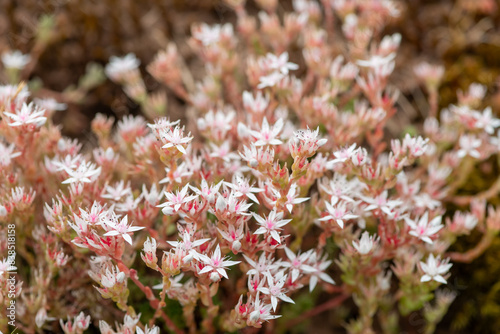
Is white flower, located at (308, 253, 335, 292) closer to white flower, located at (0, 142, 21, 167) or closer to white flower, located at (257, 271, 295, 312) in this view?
white flower, located at (257, 271, 295, 312)

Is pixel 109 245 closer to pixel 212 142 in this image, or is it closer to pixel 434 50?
pixel 212 142

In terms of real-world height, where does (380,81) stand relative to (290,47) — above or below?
above

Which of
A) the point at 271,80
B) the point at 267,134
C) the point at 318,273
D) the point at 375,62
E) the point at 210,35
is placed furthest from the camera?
the point at 210,35

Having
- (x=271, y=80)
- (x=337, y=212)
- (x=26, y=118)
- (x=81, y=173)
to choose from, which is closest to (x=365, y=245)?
(x=337, y=212)

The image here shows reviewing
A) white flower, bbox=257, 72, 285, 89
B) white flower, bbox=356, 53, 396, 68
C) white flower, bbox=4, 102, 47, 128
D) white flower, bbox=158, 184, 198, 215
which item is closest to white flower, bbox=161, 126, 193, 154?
white flower, bbox=158, 184, 198, 215

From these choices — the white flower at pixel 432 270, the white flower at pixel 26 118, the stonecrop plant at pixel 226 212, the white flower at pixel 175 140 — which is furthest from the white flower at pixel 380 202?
the white flower at pixel 26 118

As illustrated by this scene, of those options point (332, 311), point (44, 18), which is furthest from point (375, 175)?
point (44, 18)

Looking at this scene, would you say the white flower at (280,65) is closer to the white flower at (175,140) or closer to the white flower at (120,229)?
the white flower at (175,140)

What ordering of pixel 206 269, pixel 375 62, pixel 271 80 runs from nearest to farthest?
pixel 206 269, pixel 271 80, pixel 375 62

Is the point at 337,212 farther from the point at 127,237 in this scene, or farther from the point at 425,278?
the point at 127,237
